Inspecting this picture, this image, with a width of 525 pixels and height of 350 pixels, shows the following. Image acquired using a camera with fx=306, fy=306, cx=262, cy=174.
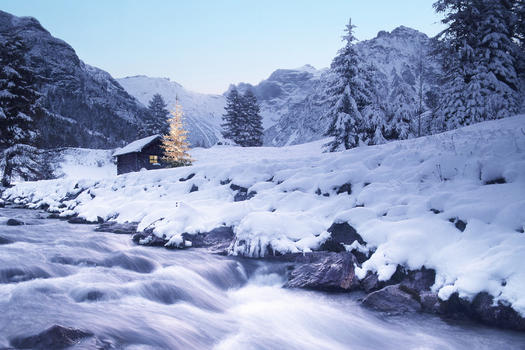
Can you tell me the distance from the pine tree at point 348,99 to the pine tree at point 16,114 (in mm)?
23271

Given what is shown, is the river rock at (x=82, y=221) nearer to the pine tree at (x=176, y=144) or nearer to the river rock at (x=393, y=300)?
the river rock at (x=393, y=300)

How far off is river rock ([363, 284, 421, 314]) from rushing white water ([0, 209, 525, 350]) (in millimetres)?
169

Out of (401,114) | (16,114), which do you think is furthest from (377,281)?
(16,114)

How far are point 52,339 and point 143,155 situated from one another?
109ft

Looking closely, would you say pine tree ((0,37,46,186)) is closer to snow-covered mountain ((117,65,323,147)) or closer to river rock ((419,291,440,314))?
river rock ((419,291,440,314))

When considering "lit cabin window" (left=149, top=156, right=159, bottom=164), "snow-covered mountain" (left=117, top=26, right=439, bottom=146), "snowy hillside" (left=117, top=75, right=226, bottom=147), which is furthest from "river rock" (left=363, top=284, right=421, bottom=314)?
"snowy hillside" (left=117, top=75, right=226, bottom=147)

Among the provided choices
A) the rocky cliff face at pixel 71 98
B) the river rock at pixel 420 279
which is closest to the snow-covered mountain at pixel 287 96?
the rocky cliff face at pixel 71 98

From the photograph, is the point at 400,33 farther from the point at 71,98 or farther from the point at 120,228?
the point at 120,228

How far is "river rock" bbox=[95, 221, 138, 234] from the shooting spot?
961 cm

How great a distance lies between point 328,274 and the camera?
5.35 metres

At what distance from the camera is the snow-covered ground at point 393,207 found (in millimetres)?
4355

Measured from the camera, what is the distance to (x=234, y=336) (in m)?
3.88

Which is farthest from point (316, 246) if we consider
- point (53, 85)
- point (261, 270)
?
point (53, 85)

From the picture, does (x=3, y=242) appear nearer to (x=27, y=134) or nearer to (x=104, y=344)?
(x=104, y=344)
